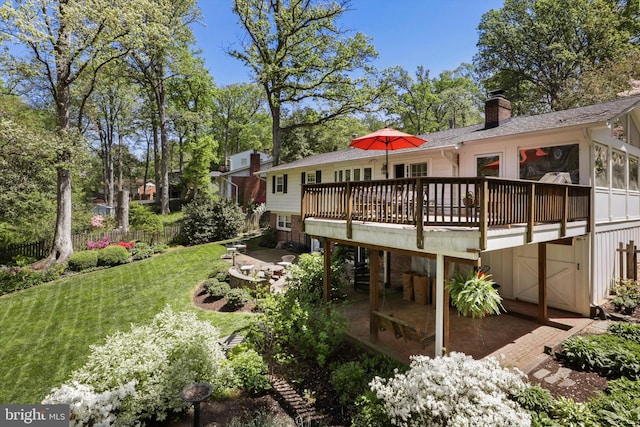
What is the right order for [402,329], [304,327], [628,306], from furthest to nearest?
1. [628,306]
2. [304,327]
3. [402,329]

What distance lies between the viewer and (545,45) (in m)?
26.9

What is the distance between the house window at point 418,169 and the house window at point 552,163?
326cm

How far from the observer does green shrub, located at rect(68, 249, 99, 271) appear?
15688 mm

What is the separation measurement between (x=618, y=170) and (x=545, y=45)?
79.5 feet

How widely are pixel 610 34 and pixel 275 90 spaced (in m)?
27.0

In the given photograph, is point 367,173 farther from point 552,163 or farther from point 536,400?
point 536,400

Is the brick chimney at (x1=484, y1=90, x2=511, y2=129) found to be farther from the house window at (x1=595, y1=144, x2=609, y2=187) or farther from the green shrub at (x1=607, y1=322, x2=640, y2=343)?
the green shrub at (x1=607, y1=322, x2=640, y2=343)

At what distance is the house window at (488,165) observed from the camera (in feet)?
31.9

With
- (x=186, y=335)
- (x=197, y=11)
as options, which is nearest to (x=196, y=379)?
(x=186, y=335)

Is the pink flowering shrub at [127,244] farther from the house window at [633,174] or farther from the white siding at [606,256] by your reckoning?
the house window at [633,174]

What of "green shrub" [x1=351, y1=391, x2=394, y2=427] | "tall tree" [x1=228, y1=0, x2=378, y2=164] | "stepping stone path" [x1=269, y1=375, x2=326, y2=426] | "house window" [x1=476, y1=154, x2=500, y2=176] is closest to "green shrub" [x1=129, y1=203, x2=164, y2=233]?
"tall tree" [x1=228, y1=0, x2=378, y2=164]

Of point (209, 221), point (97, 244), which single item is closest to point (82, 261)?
point (97, 244)

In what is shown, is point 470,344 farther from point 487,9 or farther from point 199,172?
point 487,9

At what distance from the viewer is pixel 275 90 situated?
2420 cm
